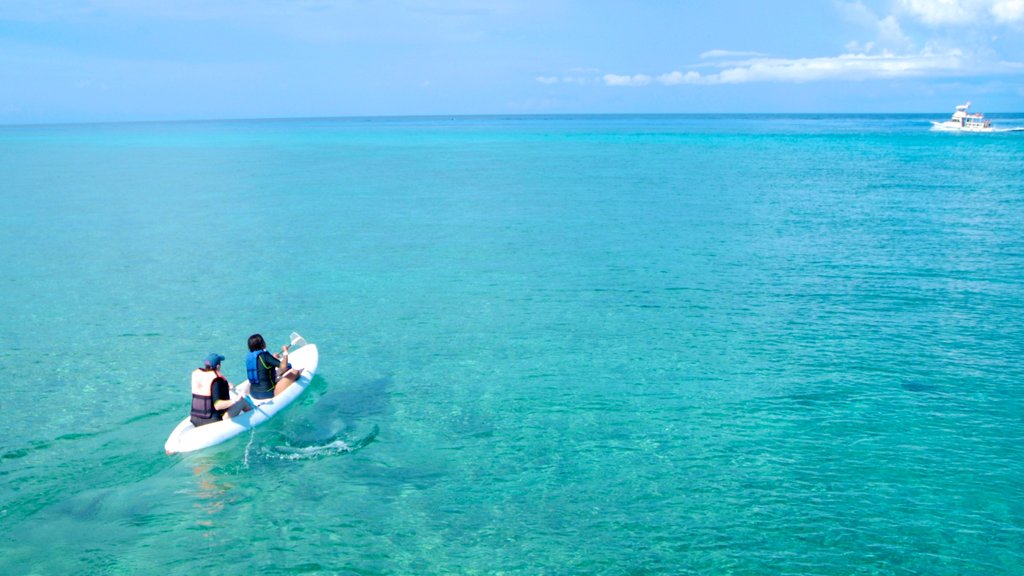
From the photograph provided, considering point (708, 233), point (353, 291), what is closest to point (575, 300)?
point (353, 291)

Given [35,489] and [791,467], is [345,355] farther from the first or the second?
[791,467]

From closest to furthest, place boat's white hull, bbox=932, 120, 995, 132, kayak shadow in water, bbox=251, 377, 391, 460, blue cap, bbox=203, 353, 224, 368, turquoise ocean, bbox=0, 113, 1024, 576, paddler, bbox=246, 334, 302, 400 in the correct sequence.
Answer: turquoise ocean, bbox=0, 113, 1024, 576, blue cap, bbox=203, 353, 224, 368, kayak shadow in water, bbox=251, 377, 391, 460, paddler, bbox=246, 334, 302, 400, boat's white hull, bbox=932, 120, 995, 132

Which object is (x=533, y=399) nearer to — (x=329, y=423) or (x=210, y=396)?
(x=329, y=423)

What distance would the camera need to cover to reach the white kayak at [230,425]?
1445 cm

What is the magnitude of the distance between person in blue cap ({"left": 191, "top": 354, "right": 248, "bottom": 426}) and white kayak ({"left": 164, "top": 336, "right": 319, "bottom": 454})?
16 centimetres

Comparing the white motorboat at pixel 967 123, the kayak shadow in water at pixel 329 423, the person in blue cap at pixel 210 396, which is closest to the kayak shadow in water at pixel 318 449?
the kayak shadow in water at pixel 329 423

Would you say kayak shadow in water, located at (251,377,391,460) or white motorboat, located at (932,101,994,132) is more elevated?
white motorboat, located at (932,101,994,132)

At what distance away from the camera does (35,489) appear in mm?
13125

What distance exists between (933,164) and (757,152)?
25002 millimetres

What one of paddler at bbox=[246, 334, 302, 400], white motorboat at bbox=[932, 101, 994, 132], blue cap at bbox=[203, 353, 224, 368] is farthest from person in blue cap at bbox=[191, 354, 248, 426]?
white motorboat at bbox=[932, 101, 994, 132]

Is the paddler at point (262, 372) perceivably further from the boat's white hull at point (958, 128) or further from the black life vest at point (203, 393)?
the boat's white hull at point (958, 128)

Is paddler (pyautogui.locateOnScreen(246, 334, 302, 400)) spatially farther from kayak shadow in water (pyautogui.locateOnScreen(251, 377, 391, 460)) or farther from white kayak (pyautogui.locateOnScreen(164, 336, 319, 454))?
kayak shadow in water (pyautogui.locateOnScreen(251, 377, 391, 460))

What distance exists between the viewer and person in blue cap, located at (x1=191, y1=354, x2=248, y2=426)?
47.8 ft

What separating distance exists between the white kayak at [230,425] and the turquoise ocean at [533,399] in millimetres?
303
